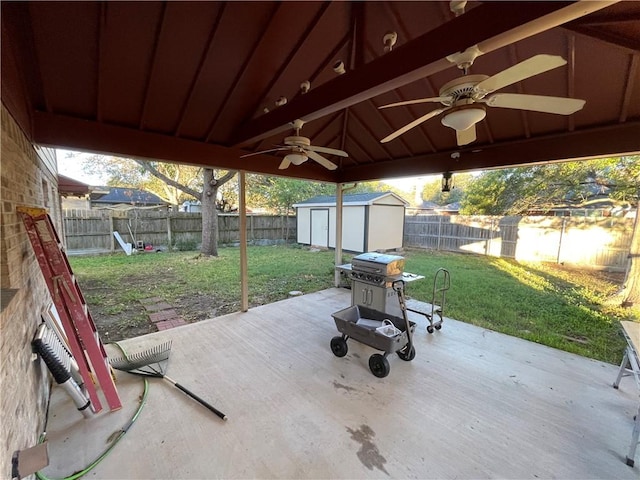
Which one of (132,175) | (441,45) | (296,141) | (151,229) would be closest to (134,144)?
(296,141)

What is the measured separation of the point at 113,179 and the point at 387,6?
53.7ft

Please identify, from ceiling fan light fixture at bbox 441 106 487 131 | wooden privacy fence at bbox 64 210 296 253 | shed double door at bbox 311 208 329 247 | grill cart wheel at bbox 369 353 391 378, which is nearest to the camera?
ceiling fan light fixture at bbox 441 106 487 131

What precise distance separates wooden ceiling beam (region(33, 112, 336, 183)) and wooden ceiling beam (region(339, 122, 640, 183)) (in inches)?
95.6

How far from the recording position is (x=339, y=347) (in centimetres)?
329

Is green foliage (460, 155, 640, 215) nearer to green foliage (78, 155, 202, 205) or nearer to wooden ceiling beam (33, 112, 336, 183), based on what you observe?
wooden ceiling beam (33, 112, 336, 183)

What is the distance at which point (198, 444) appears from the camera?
2080 mm

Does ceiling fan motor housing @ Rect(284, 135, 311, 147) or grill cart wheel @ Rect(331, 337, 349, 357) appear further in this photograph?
grill cart wheel @ Rect(331, 337, 349, 357)

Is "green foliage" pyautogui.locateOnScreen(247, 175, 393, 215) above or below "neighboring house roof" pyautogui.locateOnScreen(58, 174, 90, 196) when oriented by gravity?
above

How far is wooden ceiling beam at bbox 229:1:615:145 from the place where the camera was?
1296mm

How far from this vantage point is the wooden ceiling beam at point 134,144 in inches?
110

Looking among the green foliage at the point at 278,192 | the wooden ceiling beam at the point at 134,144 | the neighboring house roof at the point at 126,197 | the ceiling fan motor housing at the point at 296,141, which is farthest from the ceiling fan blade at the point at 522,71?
the neighboring house roof at the point at 126,197

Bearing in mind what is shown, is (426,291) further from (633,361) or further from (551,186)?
(551,186)

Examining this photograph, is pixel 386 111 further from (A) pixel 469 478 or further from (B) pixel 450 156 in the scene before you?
(A) pixel 469 478

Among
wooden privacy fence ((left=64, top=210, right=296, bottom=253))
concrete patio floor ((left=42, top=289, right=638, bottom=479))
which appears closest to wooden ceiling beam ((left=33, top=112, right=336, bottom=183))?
concrete patio floor ((left=42, top=289, right=638, bottom=479))
